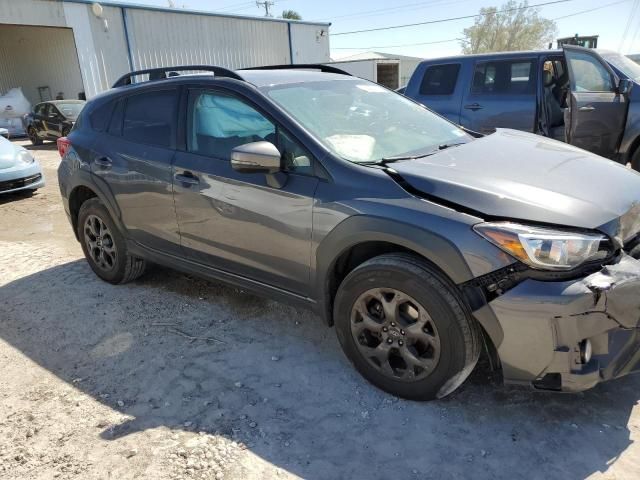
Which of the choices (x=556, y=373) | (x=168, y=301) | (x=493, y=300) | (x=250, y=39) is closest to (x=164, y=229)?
(x=168, y=301)

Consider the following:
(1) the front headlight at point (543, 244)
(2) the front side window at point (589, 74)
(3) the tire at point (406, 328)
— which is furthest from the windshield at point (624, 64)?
(3) the tire at point (406, 328)

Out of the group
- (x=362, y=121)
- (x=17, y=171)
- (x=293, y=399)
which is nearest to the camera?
(x=293, y=399)

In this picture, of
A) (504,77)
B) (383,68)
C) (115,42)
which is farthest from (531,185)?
(383,68)

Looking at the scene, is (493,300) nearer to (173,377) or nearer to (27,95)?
(173,377)

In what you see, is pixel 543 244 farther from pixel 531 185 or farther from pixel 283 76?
pixel 283 76

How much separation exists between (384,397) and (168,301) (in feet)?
7.02

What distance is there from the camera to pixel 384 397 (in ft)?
9.13

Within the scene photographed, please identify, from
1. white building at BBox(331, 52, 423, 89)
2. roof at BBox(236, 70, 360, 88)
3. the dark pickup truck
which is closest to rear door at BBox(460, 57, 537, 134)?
the dark pickup truck

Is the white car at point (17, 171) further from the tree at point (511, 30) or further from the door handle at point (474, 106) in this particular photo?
the tree at point (511, 30)

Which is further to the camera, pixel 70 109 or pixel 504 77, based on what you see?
pixel 70 109

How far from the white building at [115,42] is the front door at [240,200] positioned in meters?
19.7

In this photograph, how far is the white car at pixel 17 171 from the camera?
7.99 metres

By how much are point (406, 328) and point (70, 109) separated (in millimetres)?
15957

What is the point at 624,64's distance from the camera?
6.36 metres
